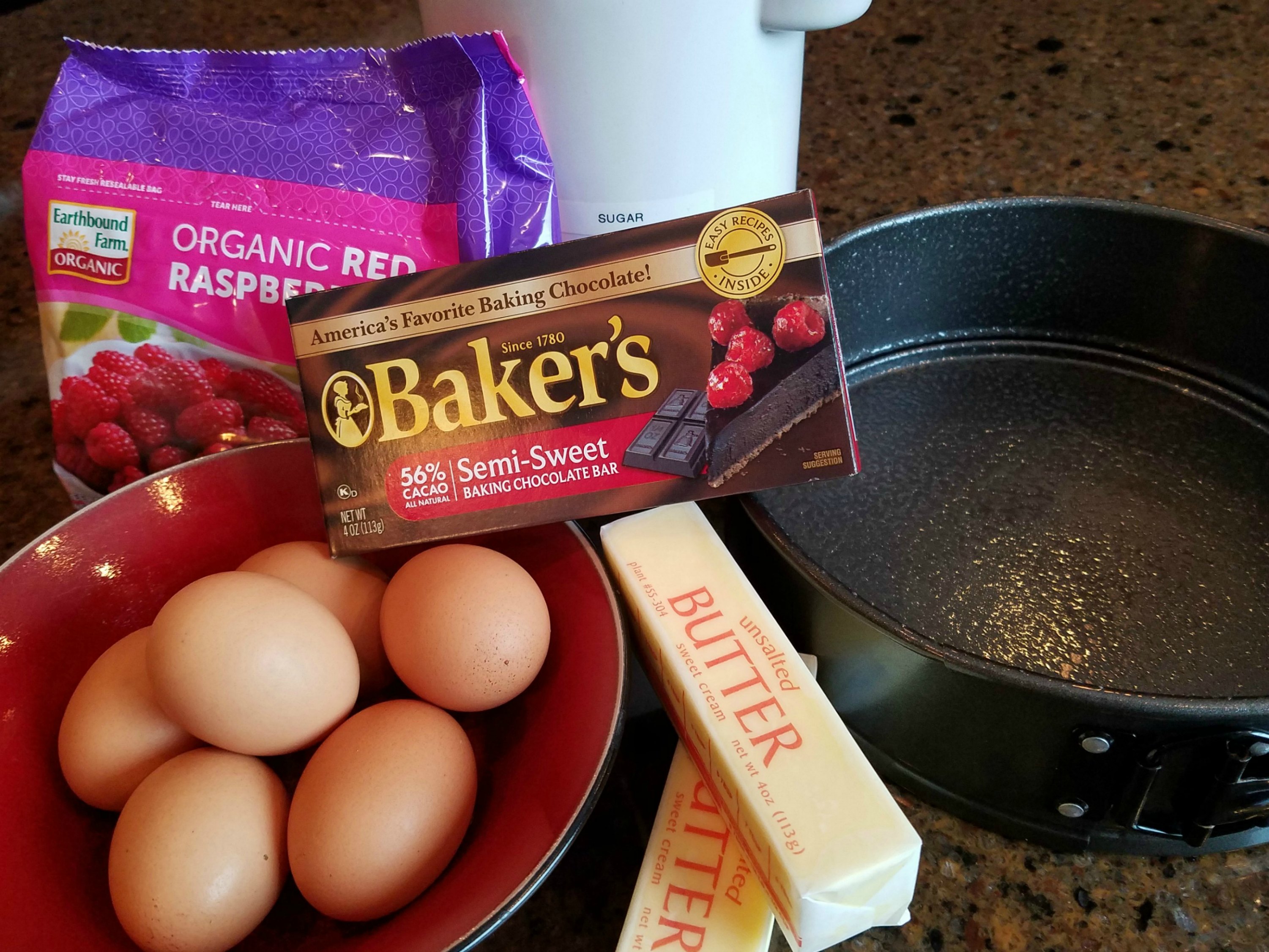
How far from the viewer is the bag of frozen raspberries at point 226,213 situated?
24.2 inches

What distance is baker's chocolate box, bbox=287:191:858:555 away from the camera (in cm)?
51

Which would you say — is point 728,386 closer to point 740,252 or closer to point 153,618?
point 740,252

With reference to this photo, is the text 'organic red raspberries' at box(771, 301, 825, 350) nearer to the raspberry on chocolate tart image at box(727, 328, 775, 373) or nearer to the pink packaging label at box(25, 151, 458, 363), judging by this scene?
the raspberry on chocolate tart image at box(727, 328, 775, 373)

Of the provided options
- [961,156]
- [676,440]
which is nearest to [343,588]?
[676,440]

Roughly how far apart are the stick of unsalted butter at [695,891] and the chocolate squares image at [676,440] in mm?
167

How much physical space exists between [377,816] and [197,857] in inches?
3.1

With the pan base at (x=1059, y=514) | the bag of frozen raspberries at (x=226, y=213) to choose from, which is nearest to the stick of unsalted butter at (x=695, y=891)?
the pan base at (x=1059, y=514)

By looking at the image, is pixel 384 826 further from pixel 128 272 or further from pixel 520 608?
pixel 128 272

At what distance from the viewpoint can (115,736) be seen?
0.46 metres

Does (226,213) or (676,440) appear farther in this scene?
(226,213)

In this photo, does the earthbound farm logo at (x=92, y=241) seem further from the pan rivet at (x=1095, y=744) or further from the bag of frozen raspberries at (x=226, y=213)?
the pan rivet at (x=1095, y=744)

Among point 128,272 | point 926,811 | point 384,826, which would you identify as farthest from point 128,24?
point 926,811

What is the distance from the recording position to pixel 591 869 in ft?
1.65

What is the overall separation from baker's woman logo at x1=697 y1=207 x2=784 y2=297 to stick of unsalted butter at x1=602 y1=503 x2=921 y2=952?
12 cm
